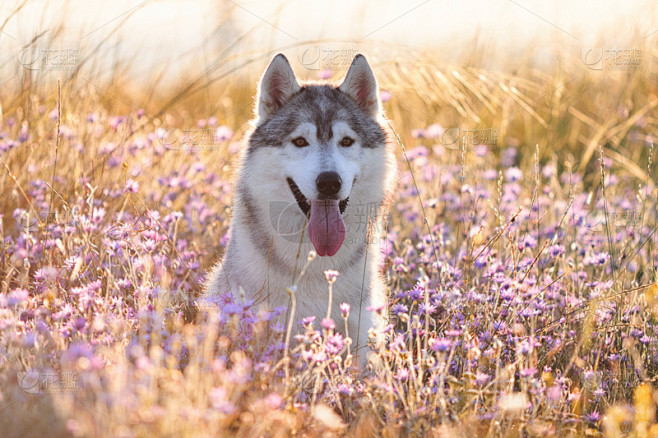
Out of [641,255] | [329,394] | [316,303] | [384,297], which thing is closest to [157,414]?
[329,394]

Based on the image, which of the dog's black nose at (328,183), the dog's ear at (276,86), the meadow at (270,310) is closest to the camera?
the meadow at (270,310)

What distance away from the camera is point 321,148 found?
4.07 m

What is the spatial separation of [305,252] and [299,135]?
0.79 m

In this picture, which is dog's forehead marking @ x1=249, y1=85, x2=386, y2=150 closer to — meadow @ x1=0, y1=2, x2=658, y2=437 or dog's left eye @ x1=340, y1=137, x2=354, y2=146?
dog's left eye @ x1=340, y1=137, x2=354, y2=146

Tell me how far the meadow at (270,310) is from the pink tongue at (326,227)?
0.33m

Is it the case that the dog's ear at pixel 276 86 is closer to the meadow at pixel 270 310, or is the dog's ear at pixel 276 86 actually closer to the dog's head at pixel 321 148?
the dog's head at pixel 321 148

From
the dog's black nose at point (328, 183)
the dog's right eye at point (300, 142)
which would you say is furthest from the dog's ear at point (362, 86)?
the dog's black nose at point (328, 183)

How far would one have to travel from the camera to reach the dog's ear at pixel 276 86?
14.1 ft

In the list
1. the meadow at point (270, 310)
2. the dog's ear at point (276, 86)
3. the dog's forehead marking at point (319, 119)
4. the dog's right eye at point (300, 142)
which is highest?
the dog's ear at point (276, 86)

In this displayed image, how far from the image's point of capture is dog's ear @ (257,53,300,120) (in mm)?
4285

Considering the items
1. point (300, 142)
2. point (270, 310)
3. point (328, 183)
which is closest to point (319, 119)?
point (300, 142)

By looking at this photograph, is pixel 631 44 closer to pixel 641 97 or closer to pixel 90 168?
pixel 641 97

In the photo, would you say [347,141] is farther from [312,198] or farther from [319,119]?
[312,198]

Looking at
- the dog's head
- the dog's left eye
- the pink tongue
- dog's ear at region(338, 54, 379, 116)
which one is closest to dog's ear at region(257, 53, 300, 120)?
the dog's head
